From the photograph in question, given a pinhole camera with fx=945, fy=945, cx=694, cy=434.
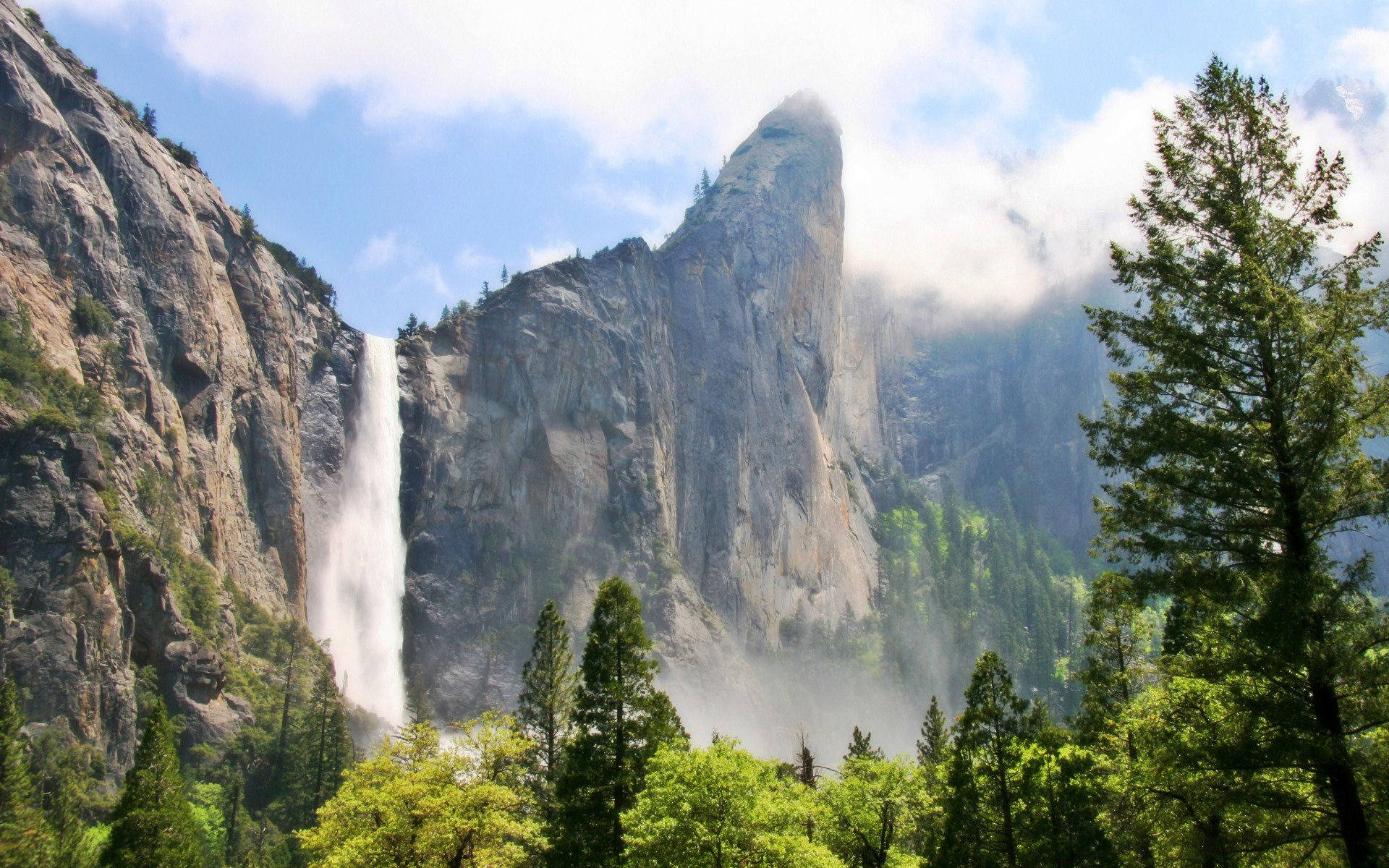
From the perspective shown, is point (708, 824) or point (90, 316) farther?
point (90, 316)

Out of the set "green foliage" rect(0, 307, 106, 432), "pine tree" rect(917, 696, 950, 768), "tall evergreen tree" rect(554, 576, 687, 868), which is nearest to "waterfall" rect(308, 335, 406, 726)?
"green foliage" rect(0, 307, 106, 432)

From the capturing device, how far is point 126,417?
5488cm

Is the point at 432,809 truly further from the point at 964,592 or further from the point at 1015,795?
the point at 964,592

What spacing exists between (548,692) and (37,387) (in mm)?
32781

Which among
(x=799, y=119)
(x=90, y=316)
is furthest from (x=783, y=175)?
(x=90, y=316)

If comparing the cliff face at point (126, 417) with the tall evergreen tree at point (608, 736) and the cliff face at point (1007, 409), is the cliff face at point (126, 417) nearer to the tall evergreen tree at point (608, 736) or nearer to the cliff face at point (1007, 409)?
the tall evergreen tree at point (608, 736)

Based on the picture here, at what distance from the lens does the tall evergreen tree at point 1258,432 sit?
36.0 ft

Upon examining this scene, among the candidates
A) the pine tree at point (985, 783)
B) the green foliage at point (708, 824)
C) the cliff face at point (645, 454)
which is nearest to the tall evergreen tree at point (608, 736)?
the green foliage at point (708, 824)

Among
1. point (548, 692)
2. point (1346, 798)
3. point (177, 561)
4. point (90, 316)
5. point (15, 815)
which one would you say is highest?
point (90, 316)

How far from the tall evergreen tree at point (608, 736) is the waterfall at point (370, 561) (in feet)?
147

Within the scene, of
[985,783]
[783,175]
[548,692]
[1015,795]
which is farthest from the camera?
[783,175]

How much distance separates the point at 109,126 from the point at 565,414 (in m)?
41.5

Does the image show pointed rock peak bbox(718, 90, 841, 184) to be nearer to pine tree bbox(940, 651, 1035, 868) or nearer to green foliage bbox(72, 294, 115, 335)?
green foliage bbox(72, 294, 115, 335)

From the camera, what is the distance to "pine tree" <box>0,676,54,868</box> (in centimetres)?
2739
